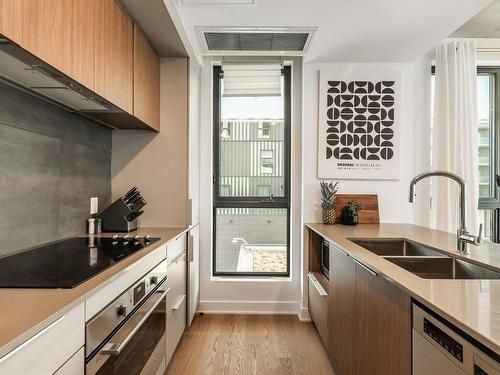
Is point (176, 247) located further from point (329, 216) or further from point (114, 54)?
point (329, 216)

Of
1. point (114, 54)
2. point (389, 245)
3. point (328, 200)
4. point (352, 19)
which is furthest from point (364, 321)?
point (352, 19)

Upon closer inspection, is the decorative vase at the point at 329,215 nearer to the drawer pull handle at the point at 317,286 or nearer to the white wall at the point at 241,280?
the white wall at the point at 241,280

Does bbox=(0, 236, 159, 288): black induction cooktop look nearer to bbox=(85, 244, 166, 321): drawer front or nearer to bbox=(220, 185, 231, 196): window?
bbox=(85, 244, 166, 321): drawer front

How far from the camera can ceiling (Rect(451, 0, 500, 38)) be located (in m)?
2.48

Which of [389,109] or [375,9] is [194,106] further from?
[389,109]

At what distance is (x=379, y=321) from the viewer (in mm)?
1275

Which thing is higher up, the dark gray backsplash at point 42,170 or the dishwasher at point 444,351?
the dark gray backsplash at point 42,170

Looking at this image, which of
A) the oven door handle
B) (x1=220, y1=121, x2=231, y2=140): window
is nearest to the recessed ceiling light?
(x1=220, y1=121, x2=231, y2=140): window

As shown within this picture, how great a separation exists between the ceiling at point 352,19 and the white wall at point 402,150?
33 centimetres

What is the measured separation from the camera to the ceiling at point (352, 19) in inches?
77.6

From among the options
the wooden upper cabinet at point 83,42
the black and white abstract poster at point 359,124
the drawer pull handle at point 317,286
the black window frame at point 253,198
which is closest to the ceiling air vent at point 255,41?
the black window frame at point 253,198

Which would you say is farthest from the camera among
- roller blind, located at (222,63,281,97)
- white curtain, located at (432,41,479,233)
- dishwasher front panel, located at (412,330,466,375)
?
roller blind, located at (222,63,281,97)

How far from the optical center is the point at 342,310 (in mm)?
1803

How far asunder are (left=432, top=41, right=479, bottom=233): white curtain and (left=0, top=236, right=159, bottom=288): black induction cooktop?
2521 millimetres
